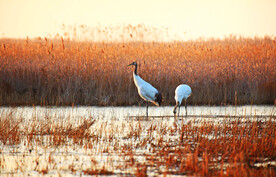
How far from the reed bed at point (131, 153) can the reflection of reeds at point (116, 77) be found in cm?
396

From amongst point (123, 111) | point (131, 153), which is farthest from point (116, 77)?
point (131, 153)

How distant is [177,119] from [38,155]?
3996 mm

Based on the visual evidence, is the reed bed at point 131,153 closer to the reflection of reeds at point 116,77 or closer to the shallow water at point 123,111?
the shallow water at point 123,111

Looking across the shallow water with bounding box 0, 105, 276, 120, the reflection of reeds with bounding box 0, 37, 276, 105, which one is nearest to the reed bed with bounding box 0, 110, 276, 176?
the shallow water with bounding box 0, 105, 276, 120

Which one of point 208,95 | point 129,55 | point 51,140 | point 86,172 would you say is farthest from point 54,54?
point 86,172

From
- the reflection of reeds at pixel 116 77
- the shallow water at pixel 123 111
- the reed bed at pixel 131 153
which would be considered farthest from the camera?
the reflection of reeds at pixel 116 77

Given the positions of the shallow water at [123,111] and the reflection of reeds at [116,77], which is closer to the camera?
the shallow water at [123,111]

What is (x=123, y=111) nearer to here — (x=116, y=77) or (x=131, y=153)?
(x=116, y=77)

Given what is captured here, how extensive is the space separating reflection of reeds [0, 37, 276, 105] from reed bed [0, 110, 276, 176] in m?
3.96

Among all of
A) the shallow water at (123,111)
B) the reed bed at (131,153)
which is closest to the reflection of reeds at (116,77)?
the shallow water at (123,111)

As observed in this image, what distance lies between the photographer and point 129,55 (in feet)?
43.6

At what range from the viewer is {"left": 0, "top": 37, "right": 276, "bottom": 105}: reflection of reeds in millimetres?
10469

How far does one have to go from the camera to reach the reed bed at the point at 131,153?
4207mm

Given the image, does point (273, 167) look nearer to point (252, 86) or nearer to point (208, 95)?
point (208, 95)
